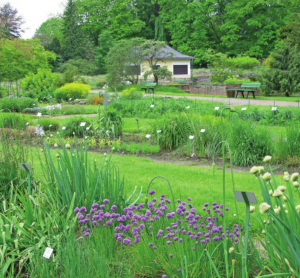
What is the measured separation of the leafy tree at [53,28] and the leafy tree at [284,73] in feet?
124

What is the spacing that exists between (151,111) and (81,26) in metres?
38.1

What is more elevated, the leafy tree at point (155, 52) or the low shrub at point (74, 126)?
the leafy tree at point (155, 52)

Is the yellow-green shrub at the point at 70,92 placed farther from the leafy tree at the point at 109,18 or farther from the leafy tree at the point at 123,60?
the leafy tree at the point at 109,18

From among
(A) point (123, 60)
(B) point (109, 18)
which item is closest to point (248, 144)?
(A) point (123, 60)

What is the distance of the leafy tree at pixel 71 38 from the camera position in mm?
38438

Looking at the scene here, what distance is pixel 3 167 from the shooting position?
3326 mm

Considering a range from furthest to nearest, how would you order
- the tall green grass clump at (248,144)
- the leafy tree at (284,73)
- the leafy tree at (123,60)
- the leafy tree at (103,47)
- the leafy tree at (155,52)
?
1. the leafy tree at (103,47)
2. the leafy tree at (155,52)
3. the leafy tree at (123,60)
4. the leafy tree at (284,73)
5. the tall green grass clump at (248,144)

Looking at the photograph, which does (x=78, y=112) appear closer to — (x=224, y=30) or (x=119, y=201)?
(x=119, y=201)

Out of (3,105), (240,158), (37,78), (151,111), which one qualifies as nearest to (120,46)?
(37,78)

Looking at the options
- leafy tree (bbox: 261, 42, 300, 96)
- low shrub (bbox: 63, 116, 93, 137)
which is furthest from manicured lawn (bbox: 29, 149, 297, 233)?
leafy tree (bbox: 261, 42, 300, 96)

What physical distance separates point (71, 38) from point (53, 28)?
85.5 feet

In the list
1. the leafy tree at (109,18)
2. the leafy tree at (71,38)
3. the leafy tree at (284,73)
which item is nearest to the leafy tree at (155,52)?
the leafy tree at (284,73)

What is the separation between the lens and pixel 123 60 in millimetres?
23750

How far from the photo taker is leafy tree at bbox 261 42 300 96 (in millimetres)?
15766
